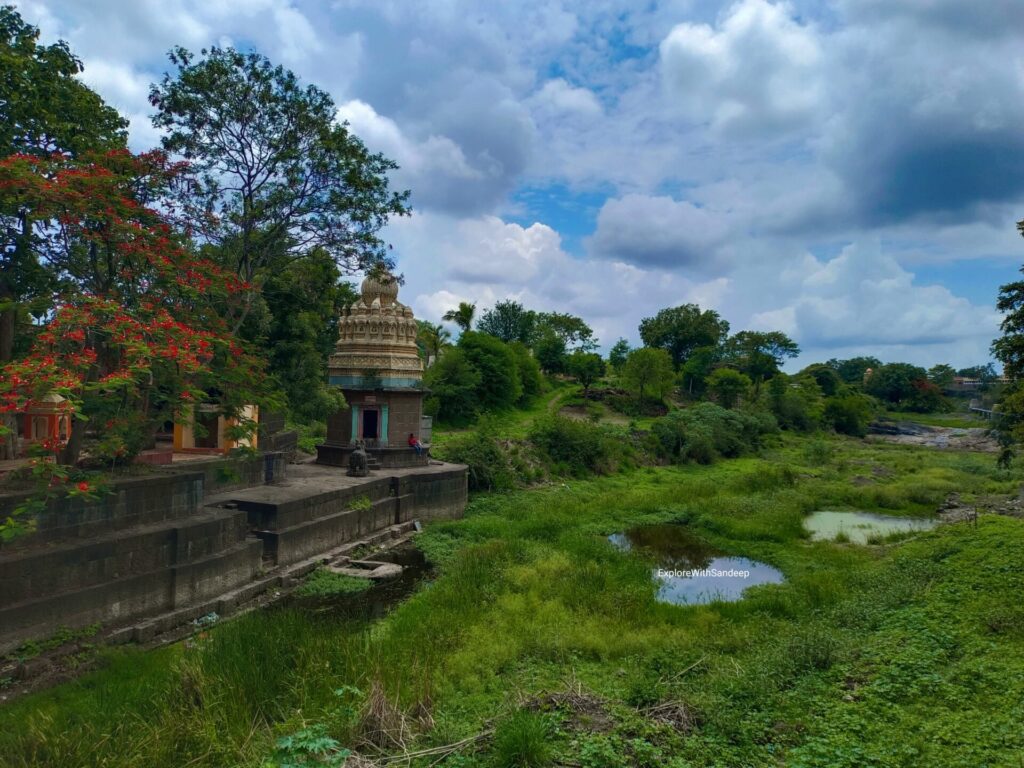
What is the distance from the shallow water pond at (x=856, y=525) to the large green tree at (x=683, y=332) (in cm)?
3997

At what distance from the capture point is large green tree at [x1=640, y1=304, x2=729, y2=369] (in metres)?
62.0

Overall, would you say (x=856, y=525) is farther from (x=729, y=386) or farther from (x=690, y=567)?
(x=729, y=386)

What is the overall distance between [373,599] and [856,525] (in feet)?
53.0

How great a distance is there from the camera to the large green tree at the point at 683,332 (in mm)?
62000

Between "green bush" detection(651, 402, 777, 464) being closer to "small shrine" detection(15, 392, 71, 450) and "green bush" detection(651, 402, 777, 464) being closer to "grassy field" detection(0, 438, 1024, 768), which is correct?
"grassy field" detection(0, 438, 1024, 768)

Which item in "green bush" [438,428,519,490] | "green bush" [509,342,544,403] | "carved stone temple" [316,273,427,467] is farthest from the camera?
"green bush" [509,342,544,403]

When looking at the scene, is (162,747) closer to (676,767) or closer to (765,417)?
(676,767)

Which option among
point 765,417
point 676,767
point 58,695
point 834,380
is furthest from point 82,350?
point 834,380

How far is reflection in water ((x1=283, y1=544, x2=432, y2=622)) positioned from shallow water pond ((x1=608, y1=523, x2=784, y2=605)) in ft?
16.7

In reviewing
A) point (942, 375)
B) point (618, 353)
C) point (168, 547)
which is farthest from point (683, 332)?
point (168, 547)

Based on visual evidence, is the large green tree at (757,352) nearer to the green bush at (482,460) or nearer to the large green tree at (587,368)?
the large green tree at (587,368)

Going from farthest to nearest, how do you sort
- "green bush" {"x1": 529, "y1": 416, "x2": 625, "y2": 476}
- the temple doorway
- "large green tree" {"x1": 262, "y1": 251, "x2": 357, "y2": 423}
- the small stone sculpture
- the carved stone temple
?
"green bush" {"x1": 529, "y1": 416, "x2": 625, "y2": 476} < the temple doorway < the carved stone temple < "large green tree" {"x1": 262, "y1": 251, "x2": 357, "y2": 423} < the small stone sculpture

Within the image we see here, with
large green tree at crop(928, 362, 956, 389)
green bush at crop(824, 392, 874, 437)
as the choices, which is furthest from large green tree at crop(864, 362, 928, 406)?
green bush at crop(824, 392, 874, 437)

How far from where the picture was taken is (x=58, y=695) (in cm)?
744
